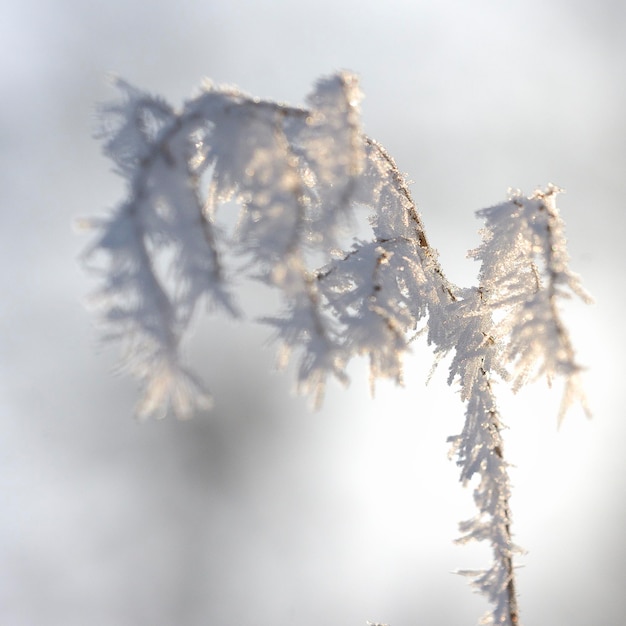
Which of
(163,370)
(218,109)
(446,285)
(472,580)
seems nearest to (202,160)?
(218,109)

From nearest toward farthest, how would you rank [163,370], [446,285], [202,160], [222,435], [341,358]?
[163,370]
[341,358]
[202,160]
[446,285]
[222,435]

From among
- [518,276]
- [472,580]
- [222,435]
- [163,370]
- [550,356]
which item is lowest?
[472,580]

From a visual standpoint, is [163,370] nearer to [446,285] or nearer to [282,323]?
[282,323]

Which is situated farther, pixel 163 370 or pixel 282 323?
pixel 282 323

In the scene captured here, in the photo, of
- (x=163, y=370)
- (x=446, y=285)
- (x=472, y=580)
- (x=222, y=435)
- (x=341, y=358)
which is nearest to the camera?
(x=163, y=370)

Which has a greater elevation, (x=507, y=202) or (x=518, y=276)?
(x=507, y=202)

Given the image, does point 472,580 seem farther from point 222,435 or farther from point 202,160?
point 222,435
